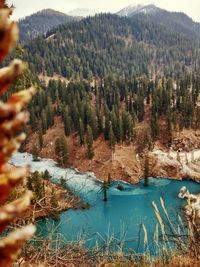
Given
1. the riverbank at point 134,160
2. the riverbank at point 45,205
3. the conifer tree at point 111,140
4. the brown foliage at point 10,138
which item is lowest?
the riverbank at point 134,160

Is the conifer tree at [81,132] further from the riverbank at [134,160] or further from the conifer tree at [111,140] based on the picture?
the conifer tree at [111,140]

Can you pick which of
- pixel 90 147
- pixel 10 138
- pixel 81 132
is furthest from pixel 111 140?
pixel 10 138

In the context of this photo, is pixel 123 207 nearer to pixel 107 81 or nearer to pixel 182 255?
pixel 182 255

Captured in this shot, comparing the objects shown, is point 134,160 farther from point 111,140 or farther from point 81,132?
point 81,132

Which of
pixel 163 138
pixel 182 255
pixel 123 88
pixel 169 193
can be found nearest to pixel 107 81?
pixel 123 88

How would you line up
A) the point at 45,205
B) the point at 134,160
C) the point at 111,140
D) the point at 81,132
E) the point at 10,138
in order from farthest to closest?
the point at 81,132, the point at 111,140, the point at 134,160, the point at 45,205, the point at 10,138

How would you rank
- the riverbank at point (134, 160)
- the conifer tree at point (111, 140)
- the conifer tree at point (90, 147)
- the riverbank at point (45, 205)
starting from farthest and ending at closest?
the conifer tree at point (111, 140), the conifer tree at point (90, 147), the riverbank at point (134, 160), the riverbank at point (45, 205)

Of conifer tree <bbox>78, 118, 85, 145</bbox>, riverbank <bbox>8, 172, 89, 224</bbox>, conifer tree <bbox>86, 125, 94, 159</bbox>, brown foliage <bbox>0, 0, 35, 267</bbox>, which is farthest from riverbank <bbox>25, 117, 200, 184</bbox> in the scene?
brown foliage <bbox>0, 0, 35, 267</bbox>

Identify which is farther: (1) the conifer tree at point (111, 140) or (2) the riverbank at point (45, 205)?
(1) the conifer tree at point (111, 140)

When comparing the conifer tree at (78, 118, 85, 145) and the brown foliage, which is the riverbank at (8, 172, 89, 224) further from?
the conifer tree at (78, 118, 85, 145)

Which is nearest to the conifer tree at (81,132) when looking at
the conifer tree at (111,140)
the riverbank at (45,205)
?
the conifer tree at (111,140)

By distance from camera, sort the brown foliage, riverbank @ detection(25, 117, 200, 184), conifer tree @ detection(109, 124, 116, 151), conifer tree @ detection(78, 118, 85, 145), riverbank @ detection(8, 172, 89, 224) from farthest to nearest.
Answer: conifer tree @ detection(78, 118, 85, 145), conifer tree @ detection(109, 124, 116, 151), riverbank @ detection(25, 117, 200, 184), riverbank @ detection(8, 172, 89, 224), the brown foliage
